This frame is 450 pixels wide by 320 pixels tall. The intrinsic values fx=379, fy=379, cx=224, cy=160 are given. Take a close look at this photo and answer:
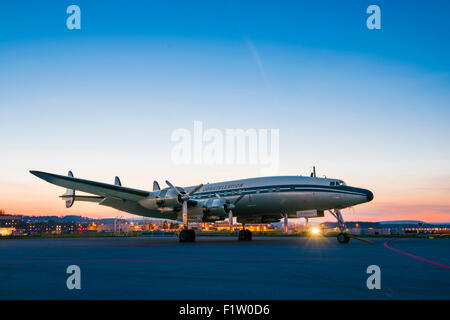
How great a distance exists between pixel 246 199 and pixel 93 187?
11385 mm

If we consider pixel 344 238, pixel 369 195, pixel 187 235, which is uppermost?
pixel 369 195

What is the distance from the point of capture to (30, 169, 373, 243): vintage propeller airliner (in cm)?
2559

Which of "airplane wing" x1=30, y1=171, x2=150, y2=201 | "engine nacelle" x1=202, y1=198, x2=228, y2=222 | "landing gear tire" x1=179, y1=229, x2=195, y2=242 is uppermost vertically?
"airplane wing" x1=30, y1=171, x2=150, y2=201

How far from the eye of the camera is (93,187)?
2617 centimetres

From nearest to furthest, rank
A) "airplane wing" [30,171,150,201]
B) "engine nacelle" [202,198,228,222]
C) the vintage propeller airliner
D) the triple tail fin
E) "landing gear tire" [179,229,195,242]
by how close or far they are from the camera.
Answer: "airplane wing" [30,171,150,201] < the vintage propeller airliner < "landing gear tire" [179,229,195,242] < "engine nacelle" [202,198,228,222] < the triple tail fin


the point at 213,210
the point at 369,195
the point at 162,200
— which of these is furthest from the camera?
the point at 213,210

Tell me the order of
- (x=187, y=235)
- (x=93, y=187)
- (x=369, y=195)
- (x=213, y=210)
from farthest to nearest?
(x=213, y=210), (x=187, y=235), (x=93, y=187), (x=369, y=195)

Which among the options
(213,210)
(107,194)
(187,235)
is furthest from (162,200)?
(107,194)

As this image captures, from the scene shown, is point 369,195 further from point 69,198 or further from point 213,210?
point 69,198

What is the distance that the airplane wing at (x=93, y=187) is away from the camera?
79.8ft

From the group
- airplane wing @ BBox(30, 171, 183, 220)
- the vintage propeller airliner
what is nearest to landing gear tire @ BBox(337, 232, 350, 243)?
the vintage propeller airliner

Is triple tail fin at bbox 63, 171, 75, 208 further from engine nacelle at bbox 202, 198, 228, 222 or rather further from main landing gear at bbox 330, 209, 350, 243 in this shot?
main landing gear at bbox 330, 209, 350, 243
